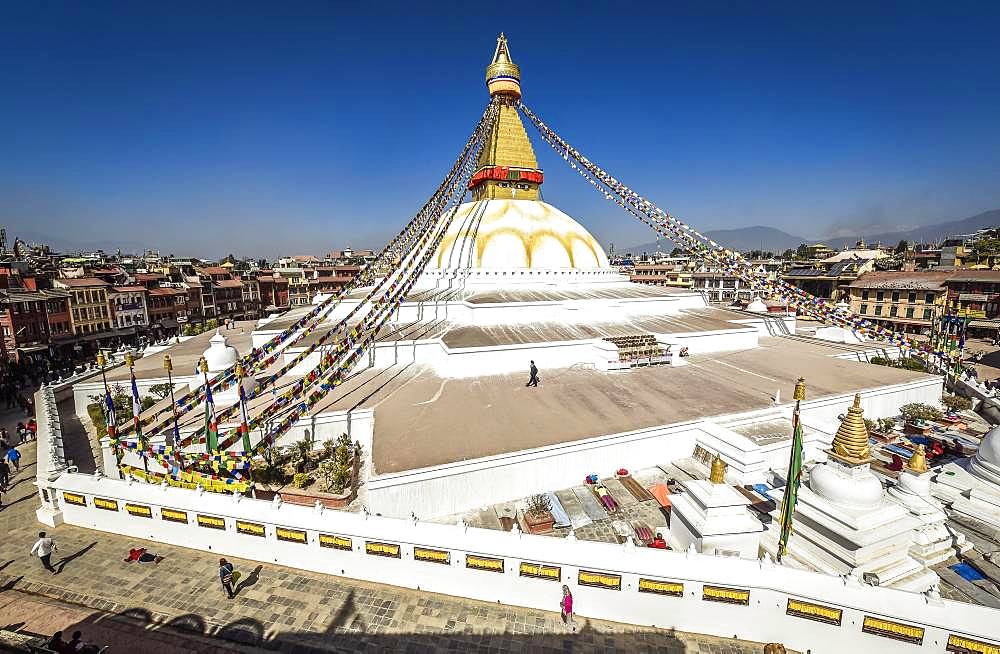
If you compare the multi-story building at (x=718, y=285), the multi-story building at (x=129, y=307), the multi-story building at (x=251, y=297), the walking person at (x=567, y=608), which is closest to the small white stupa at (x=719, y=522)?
the walking person at (x=567, y=608)

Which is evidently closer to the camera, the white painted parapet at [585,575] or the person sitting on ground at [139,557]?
the white painted parapet at [585,575]

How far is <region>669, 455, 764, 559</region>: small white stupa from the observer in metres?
6.24

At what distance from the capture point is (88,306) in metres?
26.4

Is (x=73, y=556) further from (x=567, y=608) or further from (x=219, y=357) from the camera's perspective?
(x=567, y=608)

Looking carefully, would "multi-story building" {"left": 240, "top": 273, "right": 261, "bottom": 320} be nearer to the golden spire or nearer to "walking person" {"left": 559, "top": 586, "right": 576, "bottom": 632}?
"walking person" {"left": 559, "top": 586, "right": 576, "bottom": 632}

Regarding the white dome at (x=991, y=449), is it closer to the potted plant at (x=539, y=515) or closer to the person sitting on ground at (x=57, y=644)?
the potted plant at (x=539, y=515)

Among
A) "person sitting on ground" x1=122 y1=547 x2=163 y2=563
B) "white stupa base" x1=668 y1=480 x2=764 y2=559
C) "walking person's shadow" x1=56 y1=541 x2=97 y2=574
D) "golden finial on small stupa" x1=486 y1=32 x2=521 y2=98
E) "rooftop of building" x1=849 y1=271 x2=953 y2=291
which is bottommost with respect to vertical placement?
"walking person's shadow" x1=56 y1=541 x2=97 y2=574

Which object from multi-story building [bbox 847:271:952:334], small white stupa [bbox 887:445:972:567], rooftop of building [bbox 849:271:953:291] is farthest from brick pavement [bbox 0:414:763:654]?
rooftop of building [bbox 849:271:953:291]

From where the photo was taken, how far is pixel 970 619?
486 centimetres

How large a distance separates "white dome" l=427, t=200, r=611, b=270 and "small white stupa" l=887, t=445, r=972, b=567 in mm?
15046

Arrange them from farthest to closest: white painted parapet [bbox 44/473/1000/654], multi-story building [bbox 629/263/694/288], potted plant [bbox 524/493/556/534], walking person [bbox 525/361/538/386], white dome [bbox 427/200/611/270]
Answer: multi-story building [bbox 629/263/694/288]
white dome [bbox 427/200/611/270]
walking person [bbox 525/361/538/386]
potted plant [bbox 524/493/556/534]
white painted parapet [bbox 44/473/1000/654]

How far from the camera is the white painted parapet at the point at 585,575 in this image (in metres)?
5.12

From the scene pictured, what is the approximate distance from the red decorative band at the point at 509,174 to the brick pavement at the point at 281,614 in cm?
1970

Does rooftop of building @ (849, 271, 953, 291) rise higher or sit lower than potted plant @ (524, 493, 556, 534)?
higher
